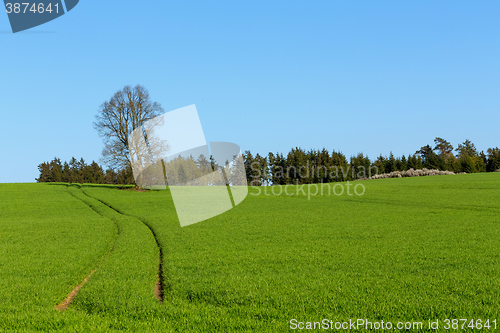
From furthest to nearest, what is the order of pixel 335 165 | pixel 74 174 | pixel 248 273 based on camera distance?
pixel 74 174, pixel 335 165, pixel 248 273

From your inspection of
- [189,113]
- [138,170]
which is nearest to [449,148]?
[138,170]

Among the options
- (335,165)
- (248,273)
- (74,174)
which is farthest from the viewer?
(74,174)

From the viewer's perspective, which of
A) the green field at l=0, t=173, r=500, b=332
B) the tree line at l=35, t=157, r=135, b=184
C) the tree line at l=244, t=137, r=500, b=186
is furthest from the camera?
the tree line at l=35, t=157, r=135, b=184

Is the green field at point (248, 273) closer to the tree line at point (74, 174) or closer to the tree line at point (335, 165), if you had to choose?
the tree line at point (335, 165)

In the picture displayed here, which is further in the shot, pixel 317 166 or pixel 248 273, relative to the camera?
pixel 317 166

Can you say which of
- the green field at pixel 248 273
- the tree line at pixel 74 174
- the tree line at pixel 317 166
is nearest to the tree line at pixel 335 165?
the tree line at pixel 317 166

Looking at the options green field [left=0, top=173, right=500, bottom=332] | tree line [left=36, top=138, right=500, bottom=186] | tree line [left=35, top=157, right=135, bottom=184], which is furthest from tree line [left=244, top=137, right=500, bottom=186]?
green field [left=0, top=173, right=500, bottom=332]

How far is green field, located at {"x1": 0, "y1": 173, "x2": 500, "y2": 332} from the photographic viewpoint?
8.41m

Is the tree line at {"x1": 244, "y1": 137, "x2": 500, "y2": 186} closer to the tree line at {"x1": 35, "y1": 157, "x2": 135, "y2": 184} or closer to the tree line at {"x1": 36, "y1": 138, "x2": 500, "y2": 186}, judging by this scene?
the tree line at {"x1": 36, "y1": 138, "x2": 500, "y2": 186}

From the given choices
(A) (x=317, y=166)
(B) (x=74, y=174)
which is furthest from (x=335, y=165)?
(B) (x=74, y=174)

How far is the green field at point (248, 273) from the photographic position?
841cm

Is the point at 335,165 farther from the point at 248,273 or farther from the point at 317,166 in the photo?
the point at 248,273

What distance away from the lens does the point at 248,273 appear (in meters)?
11.8

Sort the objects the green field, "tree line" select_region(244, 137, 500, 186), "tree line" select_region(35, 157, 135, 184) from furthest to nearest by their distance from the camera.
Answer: "tree line" select_region(35, 157, 135, 184), "tree line" select_region(244, 137, 500, 186), the green field
